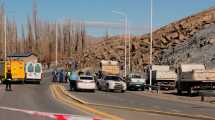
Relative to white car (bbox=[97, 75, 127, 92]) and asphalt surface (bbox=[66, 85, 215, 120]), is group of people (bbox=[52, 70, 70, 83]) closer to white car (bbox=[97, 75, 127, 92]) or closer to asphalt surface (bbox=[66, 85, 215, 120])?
white car (bbox=[97, 75, 127, 92])

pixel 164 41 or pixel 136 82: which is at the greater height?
pixel 164 41

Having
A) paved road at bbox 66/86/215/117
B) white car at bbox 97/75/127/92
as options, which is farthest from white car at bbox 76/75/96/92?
paved road at bbox 66/86/215/117

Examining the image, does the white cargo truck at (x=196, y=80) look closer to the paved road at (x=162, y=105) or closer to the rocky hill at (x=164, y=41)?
the paved road at (x=162, y=105)

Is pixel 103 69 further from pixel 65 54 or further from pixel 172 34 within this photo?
pixel 65 54

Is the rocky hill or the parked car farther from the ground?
the rocky hill

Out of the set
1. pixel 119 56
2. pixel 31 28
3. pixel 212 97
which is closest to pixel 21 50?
pixel 31 28

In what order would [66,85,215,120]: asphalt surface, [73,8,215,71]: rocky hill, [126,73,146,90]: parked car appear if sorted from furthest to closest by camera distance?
[73,8,215,71]: rocky hill → [126,73,146,90]: parked car → [66,85,215,120]: asphalt surface

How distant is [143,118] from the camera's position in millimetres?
23109

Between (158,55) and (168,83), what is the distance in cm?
4285

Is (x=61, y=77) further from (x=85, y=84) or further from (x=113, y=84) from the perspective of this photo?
(x=85, y=84)

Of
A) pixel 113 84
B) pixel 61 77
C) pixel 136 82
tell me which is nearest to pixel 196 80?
pixel 113 84

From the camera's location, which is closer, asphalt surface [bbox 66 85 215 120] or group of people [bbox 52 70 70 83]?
asphalt surface [bbox 66 85 215 120]

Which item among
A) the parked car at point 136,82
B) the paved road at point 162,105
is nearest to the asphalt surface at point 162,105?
the paved road at point 162,105

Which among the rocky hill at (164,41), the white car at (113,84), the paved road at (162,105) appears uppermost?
the rocky hill at (164,41)
